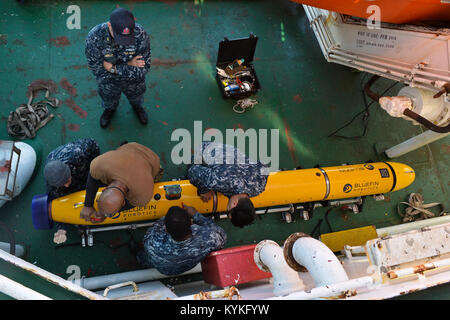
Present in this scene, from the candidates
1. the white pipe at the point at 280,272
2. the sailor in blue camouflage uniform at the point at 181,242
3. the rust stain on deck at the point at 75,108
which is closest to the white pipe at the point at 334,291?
the white pipe at the point at 280,272

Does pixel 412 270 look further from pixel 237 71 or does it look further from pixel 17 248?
pixel 17 248

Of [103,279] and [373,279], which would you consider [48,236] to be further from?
[373,279]

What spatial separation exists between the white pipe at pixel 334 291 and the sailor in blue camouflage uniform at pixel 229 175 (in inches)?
46.7

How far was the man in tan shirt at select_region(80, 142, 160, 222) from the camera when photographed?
8.99 feet

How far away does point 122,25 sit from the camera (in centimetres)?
305

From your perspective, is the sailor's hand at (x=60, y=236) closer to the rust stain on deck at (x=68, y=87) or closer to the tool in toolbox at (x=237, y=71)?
the rust stain on deck at (x=68, y=87)

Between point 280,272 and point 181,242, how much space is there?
2.91ft

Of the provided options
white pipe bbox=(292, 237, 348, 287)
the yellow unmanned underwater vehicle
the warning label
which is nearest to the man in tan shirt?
the yellow unmanned underwater vehicle

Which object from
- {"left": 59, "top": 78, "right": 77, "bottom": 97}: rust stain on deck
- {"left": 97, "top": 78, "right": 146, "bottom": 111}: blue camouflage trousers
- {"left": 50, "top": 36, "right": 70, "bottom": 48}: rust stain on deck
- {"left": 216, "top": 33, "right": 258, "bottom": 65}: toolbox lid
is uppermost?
{"left": 50, "top": 36, "right": 70, "bottom": 48}: rust stain on deck

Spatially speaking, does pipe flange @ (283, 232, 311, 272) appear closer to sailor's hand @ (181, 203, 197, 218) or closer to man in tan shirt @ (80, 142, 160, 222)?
sailor's hand @ (181, 203, 197, 218)

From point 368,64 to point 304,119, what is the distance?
4.04 feet

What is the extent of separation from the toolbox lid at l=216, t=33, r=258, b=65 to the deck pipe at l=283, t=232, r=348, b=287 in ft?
9.75

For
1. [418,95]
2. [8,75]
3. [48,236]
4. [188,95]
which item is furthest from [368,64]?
[8,75]

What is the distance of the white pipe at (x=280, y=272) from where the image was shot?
2.37 metres
